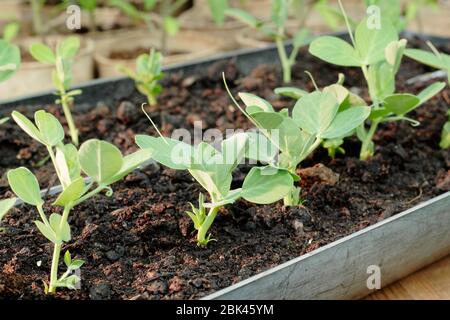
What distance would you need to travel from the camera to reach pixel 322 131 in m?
0.79

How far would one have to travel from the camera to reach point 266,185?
73cm

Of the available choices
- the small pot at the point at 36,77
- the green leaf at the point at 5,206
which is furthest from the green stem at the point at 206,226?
the small pot at the point at 36,77

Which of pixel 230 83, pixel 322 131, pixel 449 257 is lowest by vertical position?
pixel 449 257

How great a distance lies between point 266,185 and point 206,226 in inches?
3.5

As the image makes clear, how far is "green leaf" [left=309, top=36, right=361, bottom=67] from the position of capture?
2.98 ft

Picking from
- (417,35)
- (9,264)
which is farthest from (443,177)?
(417,35)

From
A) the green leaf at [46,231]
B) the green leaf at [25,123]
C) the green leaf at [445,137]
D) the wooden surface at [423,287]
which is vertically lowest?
the wooden surface at [423,287]

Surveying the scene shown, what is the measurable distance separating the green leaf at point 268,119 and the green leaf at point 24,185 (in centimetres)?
23

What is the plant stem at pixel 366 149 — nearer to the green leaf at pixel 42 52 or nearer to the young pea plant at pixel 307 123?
the young pea plant at pixel 307 123

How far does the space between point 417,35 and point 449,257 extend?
2.56ft

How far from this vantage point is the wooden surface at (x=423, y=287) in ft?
2.86

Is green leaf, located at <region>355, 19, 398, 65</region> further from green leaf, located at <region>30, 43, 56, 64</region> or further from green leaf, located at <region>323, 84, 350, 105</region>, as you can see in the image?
green leaf, located at <region>30, 43, 56, 64</region>

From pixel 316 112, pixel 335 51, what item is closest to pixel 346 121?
pixel 316 112
